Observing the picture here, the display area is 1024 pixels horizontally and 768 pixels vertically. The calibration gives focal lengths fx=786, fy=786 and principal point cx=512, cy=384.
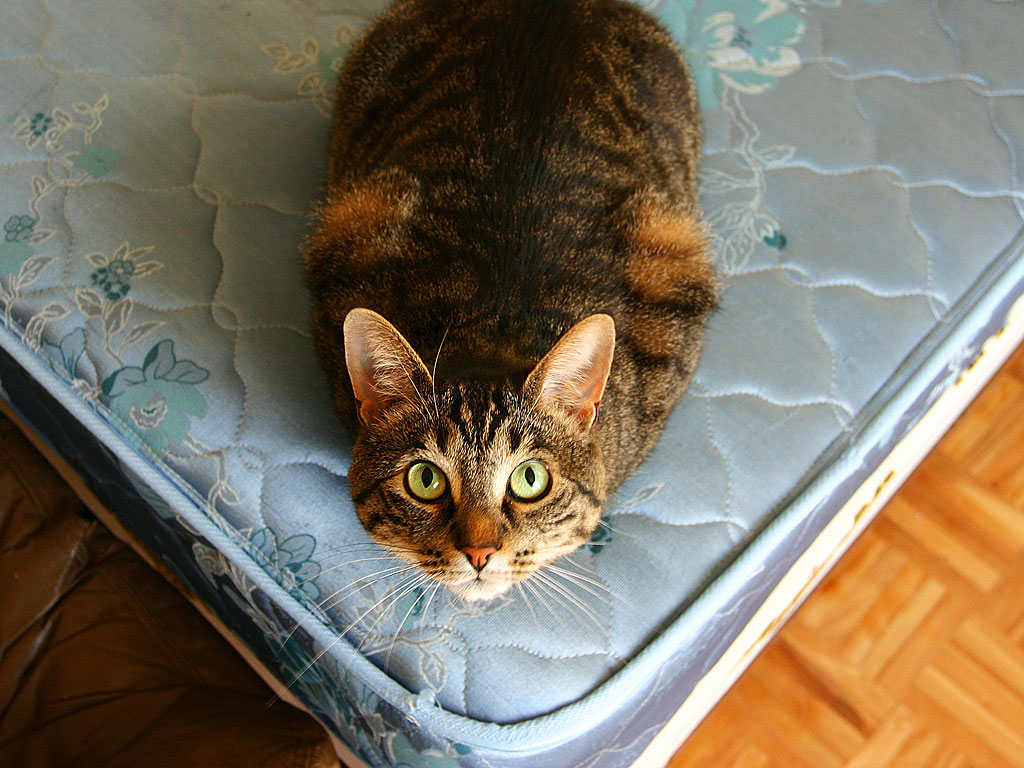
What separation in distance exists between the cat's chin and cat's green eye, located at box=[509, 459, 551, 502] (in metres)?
0.09

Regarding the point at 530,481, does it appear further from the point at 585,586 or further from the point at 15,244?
the point at 15,244

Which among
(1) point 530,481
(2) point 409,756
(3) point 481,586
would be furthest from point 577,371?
(2) point 409,756

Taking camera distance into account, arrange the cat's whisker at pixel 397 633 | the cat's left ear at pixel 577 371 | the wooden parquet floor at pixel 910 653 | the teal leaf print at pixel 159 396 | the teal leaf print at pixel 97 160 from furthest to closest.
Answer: the wooden parquet floor at pixel 910 653, the teal leaf print at pixel 97 160, the teal leaf print at pixel 159 396, the cat's whisker at pixel 397 633, the cat's left ear at pixel 577 371

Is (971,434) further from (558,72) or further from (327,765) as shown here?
(327,765)

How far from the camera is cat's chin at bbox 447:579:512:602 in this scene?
0.76 metres

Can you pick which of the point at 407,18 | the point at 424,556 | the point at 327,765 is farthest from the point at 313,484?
the point at 407,18

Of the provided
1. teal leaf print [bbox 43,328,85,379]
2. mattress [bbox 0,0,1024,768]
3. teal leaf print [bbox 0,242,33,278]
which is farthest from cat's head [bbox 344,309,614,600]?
teal leaf print [bbox 0,242,33,278]

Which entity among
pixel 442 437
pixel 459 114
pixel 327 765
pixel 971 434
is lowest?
pixel 327 765

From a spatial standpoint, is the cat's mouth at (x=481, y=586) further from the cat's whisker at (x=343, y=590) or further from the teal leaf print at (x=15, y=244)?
the teal leaf print at (x=15, y=244)

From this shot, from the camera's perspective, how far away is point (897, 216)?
1.12 m

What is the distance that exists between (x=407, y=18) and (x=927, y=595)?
1.22 metres

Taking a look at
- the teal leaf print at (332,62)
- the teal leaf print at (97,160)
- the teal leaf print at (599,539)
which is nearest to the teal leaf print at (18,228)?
the teal leaf print at (97,160)

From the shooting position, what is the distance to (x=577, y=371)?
74 cm

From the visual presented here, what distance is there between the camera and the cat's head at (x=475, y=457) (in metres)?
0.73
